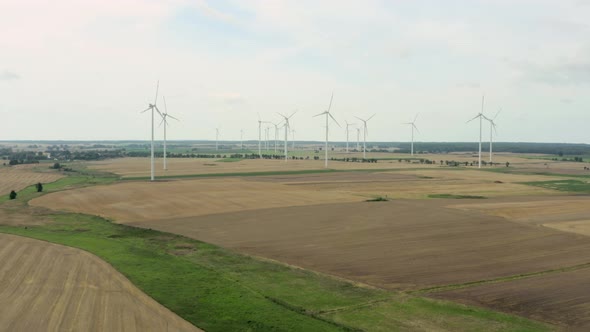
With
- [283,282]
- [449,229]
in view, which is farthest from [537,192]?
[283,282]

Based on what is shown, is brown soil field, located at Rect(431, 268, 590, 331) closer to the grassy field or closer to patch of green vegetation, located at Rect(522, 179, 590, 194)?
the grassy field

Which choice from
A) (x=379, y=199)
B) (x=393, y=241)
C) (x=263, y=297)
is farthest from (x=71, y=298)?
(x=379, y=199)

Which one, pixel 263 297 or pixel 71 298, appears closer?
pixel 71 298

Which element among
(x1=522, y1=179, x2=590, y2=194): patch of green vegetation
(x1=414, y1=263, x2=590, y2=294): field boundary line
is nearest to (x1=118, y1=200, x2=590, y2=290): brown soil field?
(x1=414, y1=263, x2=590, y2=294): field boundary line

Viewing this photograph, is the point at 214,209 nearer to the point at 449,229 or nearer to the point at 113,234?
the point at 113,234

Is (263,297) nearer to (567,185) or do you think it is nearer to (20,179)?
(567,185)
